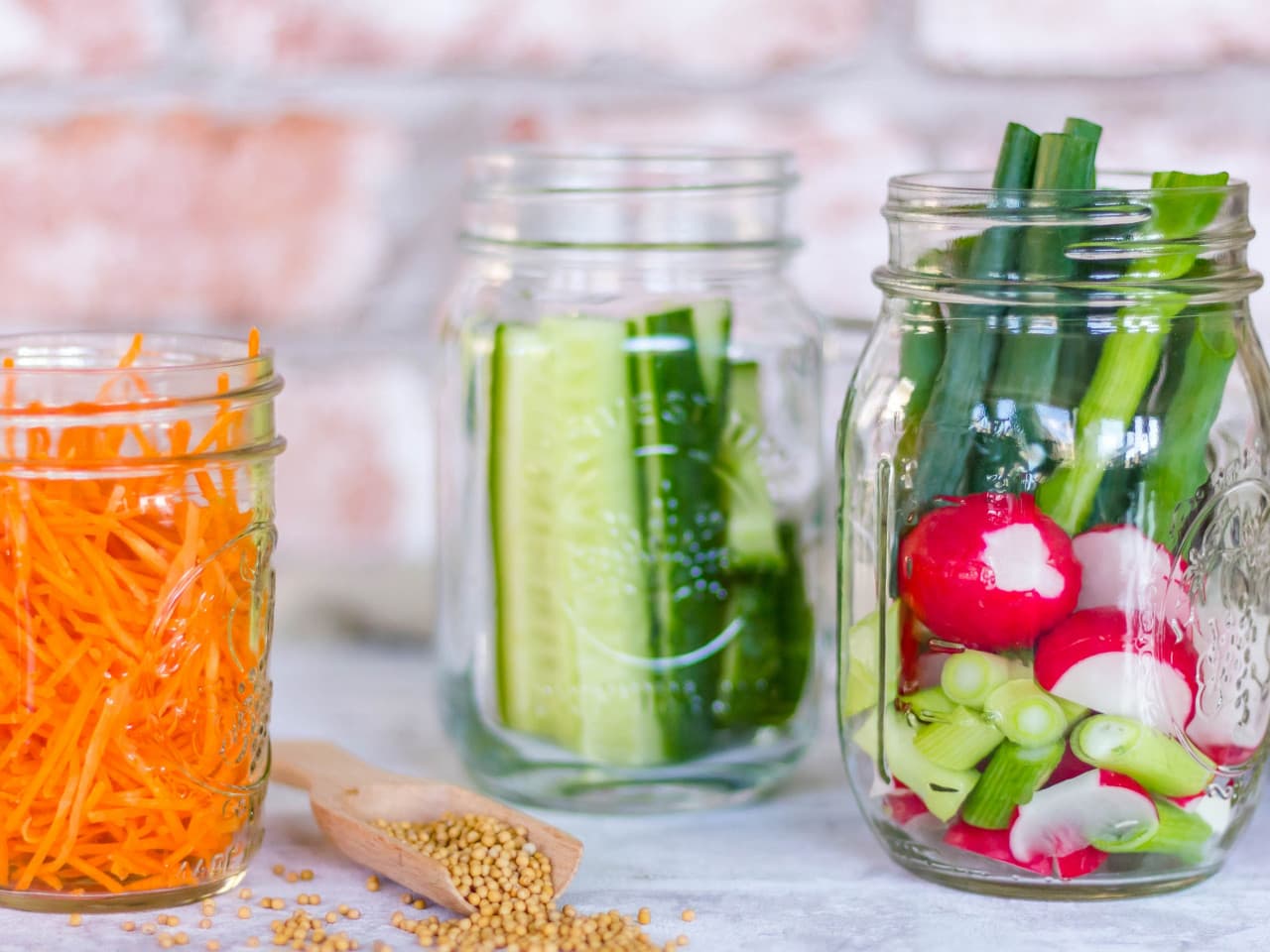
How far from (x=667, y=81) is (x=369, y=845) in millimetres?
597

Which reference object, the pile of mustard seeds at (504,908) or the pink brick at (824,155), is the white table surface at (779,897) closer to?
the pile of mustard seeds at (504,908)

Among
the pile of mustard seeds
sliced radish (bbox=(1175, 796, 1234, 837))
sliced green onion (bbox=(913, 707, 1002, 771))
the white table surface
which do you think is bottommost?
the white table surface

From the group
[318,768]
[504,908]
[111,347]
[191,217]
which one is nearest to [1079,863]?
[504,908]

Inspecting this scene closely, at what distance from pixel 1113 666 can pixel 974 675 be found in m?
0.06

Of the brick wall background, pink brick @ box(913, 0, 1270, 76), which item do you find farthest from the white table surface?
pink brick @ box(913, 0, 1270, 76)

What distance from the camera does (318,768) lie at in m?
0.82

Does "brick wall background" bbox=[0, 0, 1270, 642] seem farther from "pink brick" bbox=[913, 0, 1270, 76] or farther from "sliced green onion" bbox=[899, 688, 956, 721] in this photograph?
"sliced green onion" bbox=[899, 688, 956, 721]

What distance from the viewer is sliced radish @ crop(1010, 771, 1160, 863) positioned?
68 cm

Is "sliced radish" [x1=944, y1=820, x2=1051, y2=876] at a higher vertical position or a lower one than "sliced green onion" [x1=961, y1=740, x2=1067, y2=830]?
lower

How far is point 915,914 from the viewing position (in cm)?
70

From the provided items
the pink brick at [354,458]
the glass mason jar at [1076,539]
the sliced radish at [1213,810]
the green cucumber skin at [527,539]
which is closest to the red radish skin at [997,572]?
the glass mason jar at [1076,539]

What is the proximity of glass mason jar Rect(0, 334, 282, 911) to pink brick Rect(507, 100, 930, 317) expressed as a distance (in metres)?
0.48

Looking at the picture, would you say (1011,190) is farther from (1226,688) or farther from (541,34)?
(541,34)

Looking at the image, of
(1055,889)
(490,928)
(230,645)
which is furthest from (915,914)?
(230,645)
